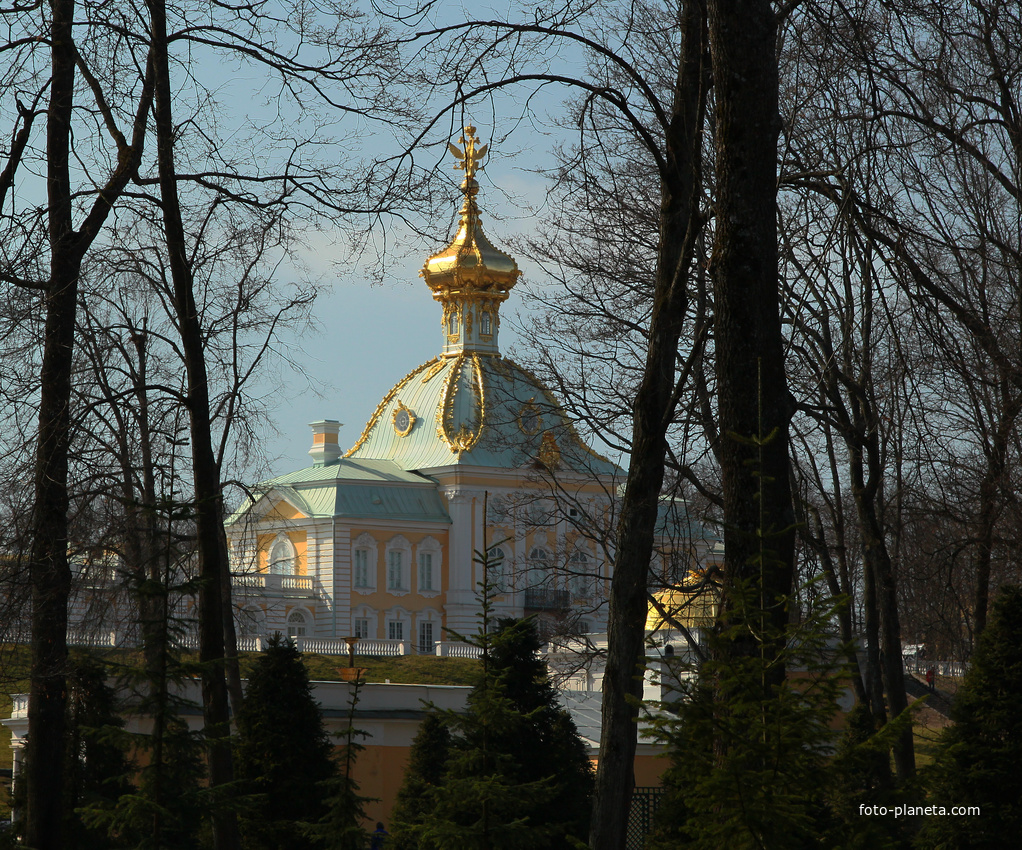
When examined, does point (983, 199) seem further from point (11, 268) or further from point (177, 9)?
point (11, 268)

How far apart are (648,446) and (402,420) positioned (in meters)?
48.8

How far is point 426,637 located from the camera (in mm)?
51938

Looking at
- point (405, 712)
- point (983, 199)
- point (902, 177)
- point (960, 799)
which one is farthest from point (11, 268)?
point (405, 712)

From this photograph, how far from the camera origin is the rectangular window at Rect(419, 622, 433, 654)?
5094 cm

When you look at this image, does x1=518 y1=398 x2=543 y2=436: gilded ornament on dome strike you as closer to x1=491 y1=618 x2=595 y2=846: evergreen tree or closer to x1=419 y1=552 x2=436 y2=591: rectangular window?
x1=491 y1=618 x2=595 y2=846: evergreen tree

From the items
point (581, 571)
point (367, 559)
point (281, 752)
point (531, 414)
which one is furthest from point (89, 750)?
point (367, 559)

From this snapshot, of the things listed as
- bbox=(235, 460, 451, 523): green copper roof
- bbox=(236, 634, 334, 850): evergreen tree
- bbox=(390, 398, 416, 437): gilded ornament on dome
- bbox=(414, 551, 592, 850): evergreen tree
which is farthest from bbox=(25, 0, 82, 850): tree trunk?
bbox=(390, 398, 416, 437): gilded ornament on dome

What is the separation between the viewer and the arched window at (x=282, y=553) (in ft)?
171

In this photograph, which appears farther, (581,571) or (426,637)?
(426,637)

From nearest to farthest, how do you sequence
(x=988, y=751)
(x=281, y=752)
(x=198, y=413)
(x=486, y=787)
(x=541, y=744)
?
(x=486, y=787) → (x=988, y=751) → (x=198, y=413) → (x=281, y=752) → (x=541, y=744)

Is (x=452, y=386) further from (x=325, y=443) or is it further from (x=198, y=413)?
(x=198, y=413)

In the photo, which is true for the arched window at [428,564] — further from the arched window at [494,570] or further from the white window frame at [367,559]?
the arched window at [494,570]

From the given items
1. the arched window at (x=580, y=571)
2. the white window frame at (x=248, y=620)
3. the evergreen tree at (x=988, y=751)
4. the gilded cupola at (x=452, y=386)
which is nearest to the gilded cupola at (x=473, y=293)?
the gilded cupola at (x=452, y=386)

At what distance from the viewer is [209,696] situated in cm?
1004
